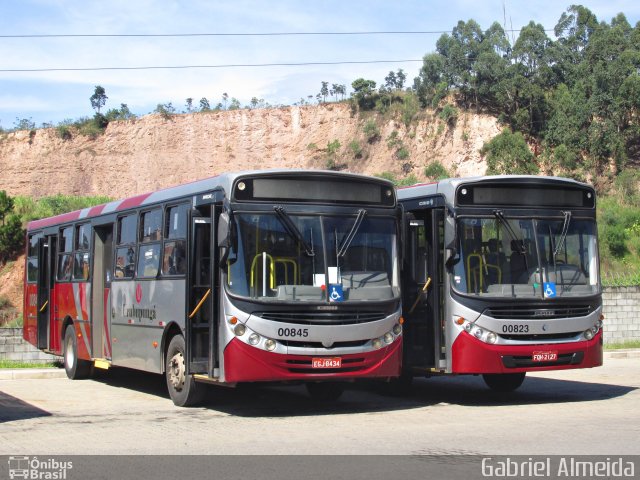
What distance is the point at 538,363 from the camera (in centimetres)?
1271

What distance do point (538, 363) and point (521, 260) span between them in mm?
1392

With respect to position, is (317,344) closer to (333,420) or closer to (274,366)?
(274,366)

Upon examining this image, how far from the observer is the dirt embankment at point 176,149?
87312 mm

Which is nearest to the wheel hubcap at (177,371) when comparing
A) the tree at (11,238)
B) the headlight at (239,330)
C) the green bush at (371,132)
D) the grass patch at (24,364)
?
the headlight at (239,330)

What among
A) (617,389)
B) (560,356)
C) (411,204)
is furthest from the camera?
(617,389)

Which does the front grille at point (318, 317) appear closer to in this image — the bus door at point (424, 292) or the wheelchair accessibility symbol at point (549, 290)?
the bus door at point (424, 292)

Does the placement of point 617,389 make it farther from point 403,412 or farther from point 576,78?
point 576,78

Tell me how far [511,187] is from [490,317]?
6.10 ft

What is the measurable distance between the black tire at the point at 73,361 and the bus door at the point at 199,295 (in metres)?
6.15

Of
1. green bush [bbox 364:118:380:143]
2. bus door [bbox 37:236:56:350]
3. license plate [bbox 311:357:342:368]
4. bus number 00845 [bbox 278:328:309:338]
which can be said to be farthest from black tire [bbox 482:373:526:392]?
green bush [bbox 364:118:380:143]

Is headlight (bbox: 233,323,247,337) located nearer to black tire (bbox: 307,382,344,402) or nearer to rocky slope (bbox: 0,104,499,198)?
black tire (bbox: 307,382,344,402)

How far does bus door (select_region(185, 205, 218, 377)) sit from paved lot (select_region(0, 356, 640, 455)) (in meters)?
0.77
